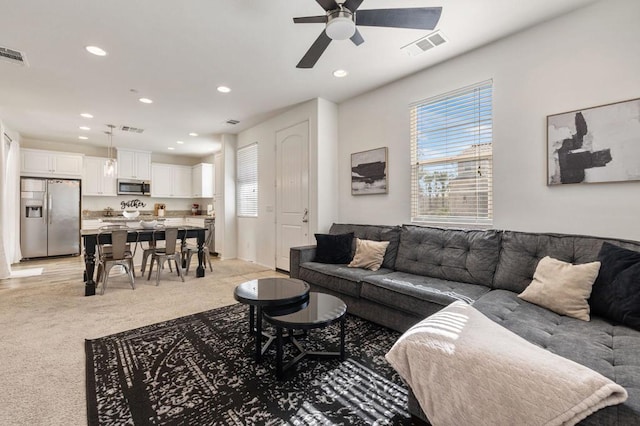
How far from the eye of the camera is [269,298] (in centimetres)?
218

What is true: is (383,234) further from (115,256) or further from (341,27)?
(115,256)

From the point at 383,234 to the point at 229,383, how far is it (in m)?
2.26

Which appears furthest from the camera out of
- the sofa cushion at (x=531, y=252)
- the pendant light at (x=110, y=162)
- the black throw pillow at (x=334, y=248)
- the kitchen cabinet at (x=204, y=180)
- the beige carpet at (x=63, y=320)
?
the kitchen cabinet at (x=204, y=180)

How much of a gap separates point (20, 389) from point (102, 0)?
281 cm

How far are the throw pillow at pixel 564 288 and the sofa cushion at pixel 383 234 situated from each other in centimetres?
135

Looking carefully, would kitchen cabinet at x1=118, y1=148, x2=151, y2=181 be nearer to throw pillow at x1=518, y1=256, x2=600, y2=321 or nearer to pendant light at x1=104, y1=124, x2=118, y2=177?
pendant light at x1=104, y1=124, x2=118, y2=177

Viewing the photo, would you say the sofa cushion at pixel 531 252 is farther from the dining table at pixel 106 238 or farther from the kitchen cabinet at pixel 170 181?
the kitchen cabinet at pixel 170 181

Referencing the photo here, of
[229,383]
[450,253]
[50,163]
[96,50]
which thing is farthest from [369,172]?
[50,163]

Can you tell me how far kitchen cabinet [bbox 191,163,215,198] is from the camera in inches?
316

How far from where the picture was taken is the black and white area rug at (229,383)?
1.58m

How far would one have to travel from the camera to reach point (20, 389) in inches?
71.7

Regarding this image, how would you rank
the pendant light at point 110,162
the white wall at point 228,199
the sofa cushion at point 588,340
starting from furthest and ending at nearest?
the white wall at point 228,199, the pendant light at point 110,162, the sofa cushion at point 588,340

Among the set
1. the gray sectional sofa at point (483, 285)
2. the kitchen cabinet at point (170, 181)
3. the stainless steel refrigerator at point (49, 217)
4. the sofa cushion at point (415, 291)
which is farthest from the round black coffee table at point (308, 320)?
the kitchen cabinet at point (170, 181)

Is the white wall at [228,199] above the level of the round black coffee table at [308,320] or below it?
above
